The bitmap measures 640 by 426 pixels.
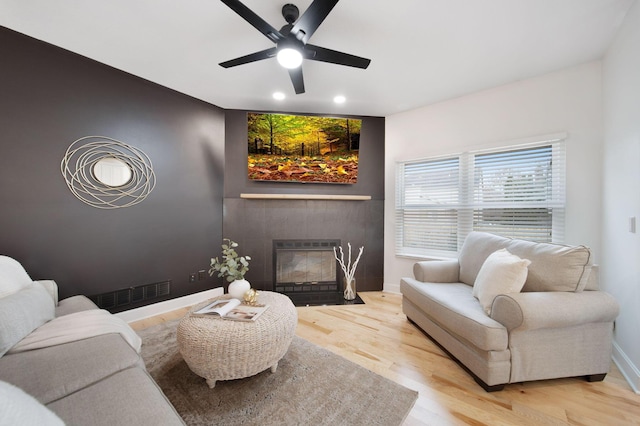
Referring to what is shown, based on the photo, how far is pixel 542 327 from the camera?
152 cm

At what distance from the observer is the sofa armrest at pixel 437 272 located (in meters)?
2.49

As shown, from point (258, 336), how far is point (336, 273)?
2136mm

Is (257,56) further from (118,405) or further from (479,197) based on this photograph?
(479,197)

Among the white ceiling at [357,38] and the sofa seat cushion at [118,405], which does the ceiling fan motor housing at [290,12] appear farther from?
the sofa seat cushion at [118,405]

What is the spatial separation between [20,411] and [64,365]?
0.72 metres

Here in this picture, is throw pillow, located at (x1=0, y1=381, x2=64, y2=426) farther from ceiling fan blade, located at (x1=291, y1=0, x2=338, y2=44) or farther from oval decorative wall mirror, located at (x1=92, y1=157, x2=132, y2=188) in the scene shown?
oval decorative wall mirror, located at (x1=92, y1=157, x2=132, y2=188)

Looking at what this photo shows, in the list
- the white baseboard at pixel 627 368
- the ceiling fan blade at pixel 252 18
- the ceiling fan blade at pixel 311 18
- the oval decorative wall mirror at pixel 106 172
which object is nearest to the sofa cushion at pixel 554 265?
the white baseboard at pixel 627 368

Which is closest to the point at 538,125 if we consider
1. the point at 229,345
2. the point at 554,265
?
the point at 554,265

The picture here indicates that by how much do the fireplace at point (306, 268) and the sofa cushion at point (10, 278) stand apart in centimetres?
226

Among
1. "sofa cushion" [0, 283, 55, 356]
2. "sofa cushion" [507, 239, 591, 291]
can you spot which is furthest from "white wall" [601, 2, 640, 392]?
"sofa cushion" [0, 283, 55, 356]

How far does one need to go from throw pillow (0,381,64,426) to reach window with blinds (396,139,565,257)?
3.44m

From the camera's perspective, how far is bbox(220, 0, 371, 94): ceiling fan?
145 cm

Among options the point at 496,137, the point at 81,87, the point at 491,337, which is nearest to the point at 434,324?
the point at 491,337

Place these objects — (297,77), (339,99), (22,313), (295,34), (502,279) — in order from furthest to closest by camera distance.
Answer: (339,99) → (297,77) → (502,279) → (295,34) → (22,313)
